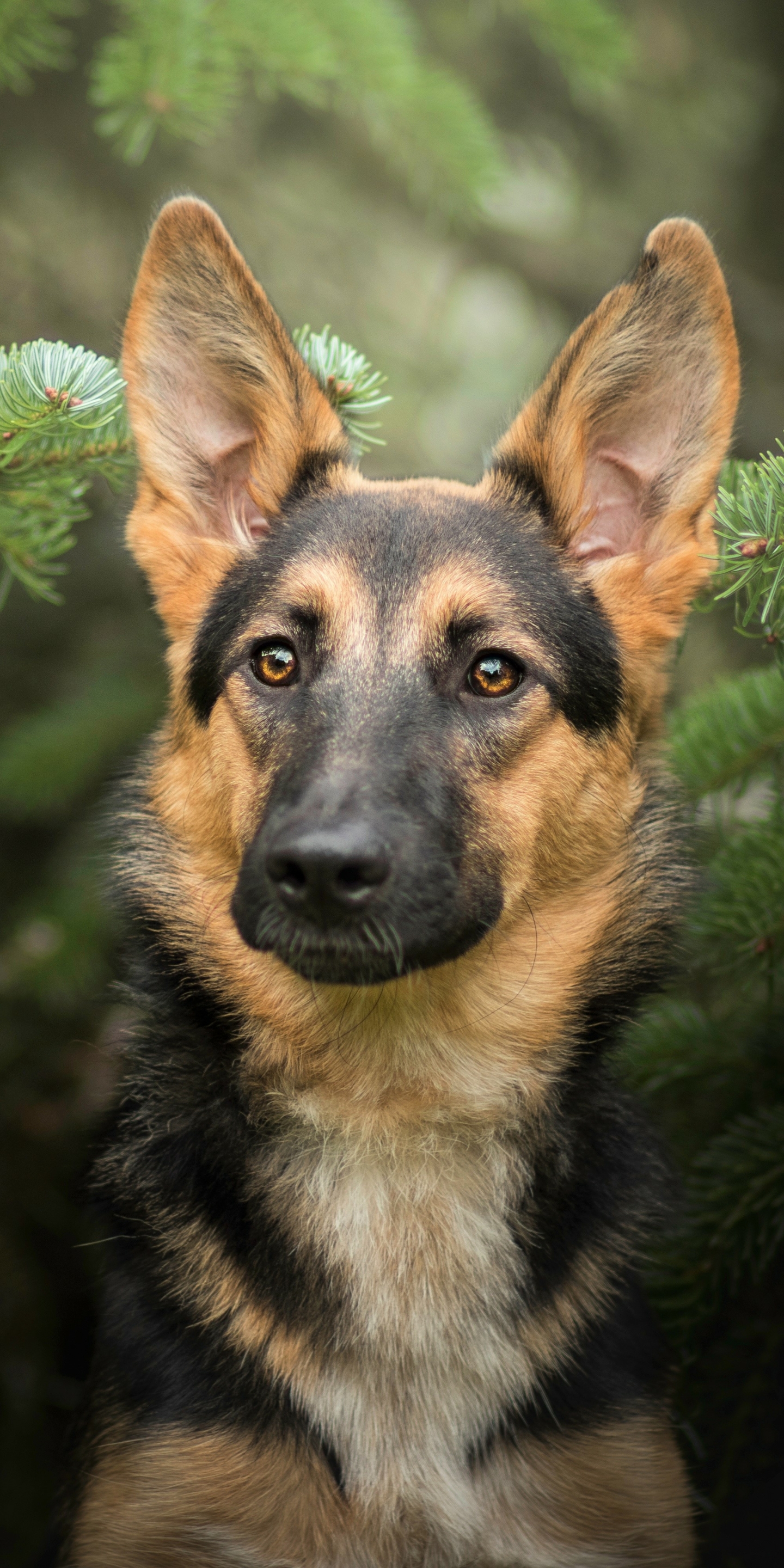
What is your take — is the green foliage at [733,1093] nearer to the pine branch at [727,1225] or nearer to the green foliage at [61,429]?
the pine branch at [727,1225]

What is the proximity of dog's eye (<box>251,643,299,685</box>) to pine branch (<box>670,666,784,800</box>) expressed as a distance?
1.15 m

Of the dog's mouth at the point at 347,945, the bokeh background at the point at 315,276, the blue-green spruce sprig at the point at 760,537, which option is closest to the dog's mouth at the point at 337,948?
the dog's mouth at the point at 347,945

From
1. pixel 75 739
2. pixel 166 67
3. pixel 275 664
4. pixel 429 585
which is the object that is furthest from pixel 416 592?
pixel 75 739

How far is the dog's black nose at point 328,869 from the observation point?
88.4 inches

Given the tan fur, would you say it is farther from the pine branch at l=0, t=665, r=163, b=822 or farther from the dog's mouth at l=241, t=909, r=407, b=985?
the pine branch at l=0, t=665, r=163, b=822

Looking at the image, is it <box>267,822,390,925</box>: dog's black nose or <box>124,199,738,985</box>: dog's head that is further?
<box>124,199,738,985</box>: dog's head

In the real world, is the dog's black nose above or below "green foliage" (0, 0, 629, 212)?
below

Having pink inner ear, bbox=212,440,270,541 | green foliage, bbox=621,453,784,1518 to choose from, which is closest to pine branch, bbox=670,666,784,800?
green foliage, bbox=621,453,784,1518

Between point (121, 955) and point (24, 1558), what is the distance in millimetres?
2283

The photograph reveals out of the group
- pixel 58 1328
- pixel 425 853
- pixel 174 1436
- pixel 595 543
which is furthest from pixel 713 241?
pixel 58 1328

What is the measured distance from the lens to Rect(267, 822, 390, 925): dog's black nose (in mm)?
2246

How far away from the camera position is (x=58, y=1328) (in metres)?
4.16

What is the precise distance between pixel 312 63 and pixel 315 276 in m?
2.52

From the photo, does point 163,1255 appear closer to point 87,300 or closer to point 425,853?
point 425,853
